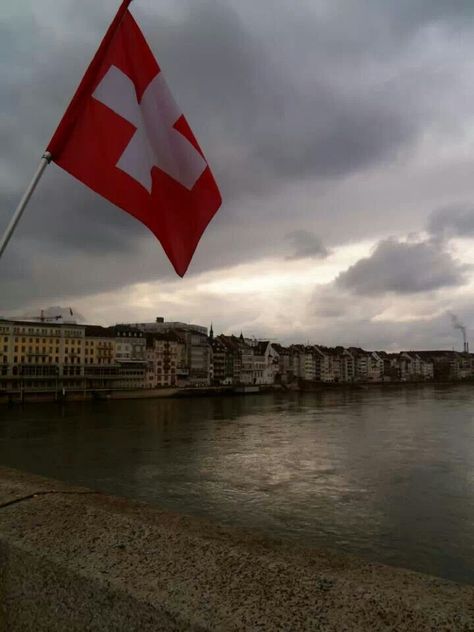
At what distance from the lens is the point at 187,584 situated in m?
1.30

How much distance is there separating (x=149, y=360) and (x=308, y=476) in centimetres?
7935

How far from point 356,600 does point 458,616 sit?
0.21m

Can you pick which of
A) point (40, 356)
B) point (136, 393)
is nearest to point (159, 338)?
point (136, 393)

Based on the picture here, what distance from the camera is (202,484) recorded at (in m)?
16.1

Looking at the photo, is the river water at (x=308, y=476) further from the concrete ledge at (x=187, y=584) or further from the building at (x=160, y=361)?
the building at (x=160, y=361)

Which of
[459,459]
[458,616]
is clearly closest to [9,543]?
[458,616]

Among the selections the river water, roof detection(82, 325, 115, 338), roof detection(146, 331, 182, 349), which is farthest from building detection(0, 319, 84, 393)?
the river water

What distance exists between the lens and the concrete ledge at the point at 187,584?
1.17m

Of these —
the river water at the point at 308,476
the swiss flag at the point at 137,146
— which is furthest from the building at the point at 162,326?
the swiss flag at the point at 137,146

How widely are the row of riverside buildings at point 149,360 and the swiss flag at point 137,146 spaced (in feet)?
249

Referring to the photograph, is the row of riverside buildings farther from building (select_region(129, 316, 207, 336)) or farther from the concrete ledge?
the concrete ledge

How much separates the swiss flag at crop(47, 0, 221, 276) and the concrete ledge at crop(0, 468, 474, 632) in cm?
186

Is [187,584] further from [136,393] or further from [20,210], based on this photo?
[136,393]

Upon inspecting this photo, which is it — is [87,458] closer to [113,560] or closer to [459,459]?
[459,459]
